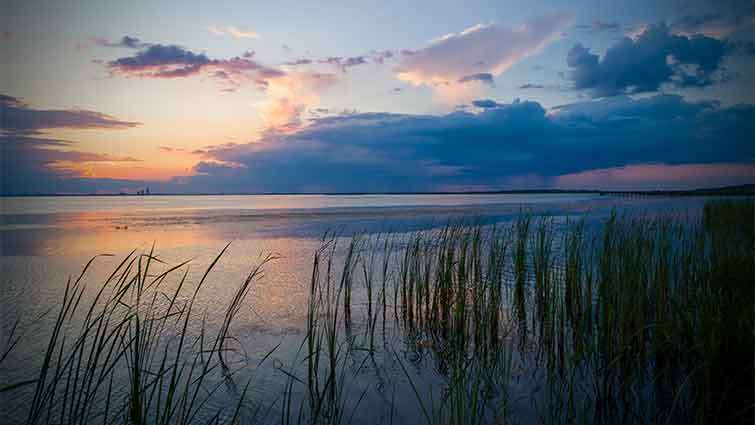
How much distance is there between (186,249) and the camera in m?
15.9

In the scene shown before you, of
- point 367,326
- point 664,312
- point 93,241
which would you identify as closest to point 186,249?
point 93,241

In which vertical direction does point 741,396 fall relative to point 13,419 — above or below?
above

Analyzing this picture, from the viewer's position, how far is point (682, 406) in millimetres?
4031

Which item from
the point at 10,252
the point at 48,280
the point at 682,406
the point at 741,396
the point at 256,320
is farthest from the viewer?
the point at 10,252

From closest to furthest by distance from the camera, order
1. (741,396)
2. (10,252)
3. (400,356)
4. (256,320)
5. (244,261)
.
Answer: (741,396) → (400,356) → (256,320) → (244,261) → (10,252)

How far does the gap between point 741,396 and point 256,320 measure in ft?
21.2

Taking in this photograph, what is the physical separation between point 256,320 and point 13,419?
Result: 135 inches

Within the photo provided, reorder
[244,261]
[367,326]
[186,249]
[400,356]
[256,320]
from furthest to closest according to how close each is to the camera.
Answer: [186,249], [244,261], [256,320], [367,326], [400,356]

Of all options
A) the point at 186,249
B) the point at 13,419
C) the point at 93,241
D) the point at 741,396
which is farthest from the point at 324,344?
the point at 93,241

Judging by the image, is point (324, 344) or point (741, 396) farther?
point (324, 344)

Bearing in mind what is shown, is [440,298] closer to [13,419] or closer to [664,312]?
[664,312]

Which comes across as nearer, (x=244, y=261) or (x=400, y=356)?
(x=400, y=356)

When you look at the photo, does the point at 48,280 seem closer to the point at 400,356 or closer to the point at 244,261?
the point at 244,261

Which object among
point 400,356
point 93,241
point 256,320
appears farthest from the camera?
point 93,241
